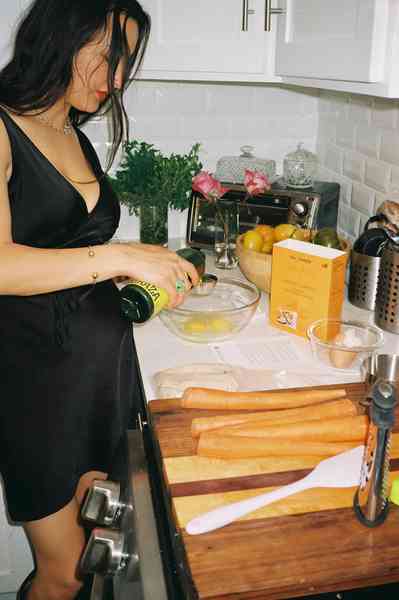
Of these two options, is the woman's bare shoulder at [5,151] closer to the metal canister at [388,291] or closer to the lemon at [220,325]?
the lemon at [220,325]

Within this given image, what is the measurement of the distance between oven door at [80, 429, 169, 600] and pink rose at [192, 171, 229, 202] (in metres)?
0.95

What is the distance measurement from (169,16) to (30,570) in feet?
5.20

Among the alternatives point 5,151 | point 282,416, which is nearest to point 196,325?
point 282,416

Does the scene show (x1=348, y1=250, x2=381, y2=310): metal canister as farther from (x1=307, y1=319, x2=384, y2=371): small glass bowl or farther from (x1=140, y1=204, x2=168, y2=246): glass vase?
(x1=140, y1=204, x2=168, y2=246): glass vase

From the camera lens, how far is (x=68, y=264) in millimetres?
1136

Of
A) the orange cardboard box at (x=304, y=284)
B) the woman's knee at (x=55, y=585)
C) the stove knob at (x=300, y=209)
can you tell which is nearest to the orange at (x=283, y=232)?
the stove knob at (x=300, y=209)

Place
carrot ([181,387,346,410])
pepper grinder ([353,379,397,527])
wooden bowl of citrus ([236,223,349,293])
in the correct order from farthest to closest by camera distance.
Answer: wooden bowl of citrus ([236,223,349,293]) < carrot ([181,387,346,410]) < pepper grinder ([353,379,397,527])

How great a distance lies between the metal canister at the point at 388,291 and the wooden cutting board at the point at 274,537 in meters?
0.54

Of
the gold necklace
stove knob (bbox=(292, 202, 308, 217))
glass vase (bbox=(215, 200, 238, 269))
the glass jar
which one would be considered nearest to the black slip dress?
the gold necklace

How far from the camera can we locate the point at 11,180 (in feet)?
3.97

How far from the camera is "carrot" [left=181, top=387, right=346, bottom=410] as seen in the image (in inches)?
41.2

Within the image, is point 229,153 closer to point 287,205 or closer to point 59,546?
point 287,205

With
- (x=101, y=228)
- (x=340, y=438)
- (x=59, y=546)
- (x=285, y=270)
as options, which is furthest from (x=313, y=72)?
(x=59, y=546)

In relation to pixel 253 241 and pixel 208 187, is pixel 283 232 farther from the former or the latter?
pixel 208 187
